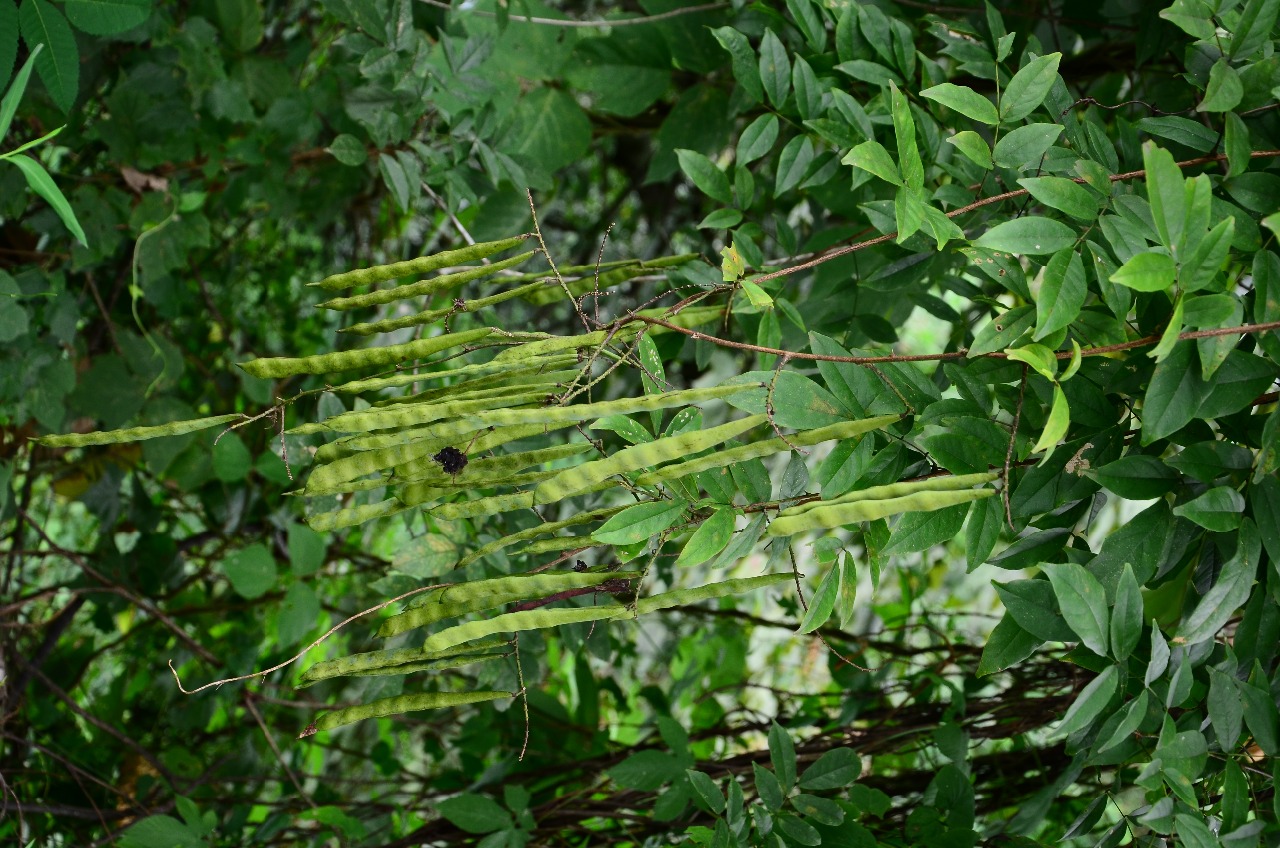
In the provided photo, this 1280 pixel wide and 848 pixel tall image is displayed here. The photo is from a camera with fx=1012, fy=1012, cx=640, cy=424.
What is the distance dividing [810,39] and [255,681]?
114cm

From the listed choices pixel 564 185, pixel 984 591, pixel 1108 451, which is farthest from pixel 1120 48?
pixel 564 185

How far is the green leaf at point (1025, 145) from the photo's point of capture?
0.65 metres

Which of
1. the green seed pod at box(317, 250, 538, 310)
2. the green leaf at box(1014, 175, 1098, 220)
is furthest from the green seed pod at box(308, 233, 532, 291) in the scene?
the green leaf at box(1014, 175, 1098, 220)

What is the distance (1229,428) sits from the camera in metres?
0.65

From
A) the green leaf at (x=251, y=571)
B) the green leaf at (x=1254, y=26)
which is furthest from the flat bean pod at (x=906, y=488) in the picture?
the green leaf at (x=251, y=571)

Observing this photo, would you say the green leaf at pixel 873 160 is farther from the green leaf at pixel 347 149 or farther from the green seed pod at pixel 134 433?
the green leaf at pixel 347 149

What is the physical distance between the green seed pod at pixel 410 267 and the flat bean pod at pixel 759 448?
21cm

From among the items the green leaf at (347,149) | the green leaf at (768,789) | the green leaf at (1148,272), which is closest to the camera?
the green leaf at (1148,272)

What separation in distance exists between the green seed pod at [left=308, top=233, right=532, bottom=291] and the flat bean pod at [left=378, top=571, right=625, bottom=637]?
23cm

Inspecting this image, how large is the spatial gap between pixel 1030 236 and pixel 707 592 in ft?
0.98

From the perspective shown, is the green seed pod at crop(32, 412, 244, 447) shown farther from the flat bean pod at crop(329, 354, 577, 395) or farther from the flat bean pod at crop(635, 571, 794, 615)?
the flat bean pod at crop(635, 571, 794, 615)

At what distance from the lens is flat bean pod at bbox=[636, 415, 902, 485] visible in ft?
1.96

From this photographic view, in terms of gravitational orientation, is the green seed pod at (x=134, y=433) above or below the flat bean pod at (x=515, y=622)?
above

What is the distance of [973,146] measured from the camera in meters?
0.65
